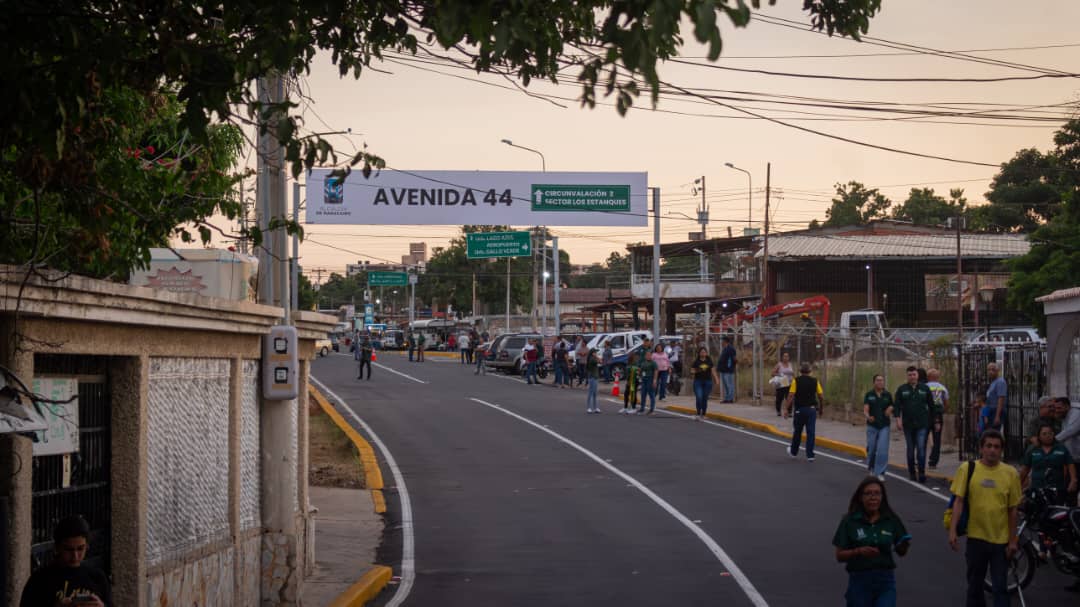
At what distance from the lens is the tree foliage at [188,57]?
17.3 ft

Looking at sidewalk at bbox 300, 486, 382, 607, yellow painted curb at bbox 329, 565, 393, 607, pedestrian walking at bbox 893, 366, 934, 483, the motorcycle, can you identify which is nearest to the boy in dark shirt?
yellow painted curb at bbox 329, 565, 393, 607

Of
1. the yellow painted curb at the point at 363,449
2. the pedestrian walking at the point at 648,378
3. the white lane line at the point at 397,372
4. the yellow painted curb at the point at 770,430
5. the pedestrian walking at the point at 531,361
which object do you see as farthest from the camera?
the white lane line at the point at 397,372

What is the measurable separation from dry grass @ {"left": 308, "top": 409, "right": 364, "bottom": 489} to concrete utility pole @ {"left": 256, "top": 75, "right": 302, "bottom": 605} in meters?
8.37

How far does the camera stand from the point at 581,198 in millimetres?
42812

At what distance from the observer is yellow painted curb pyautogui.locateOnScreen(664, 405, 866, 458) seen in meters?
23.8

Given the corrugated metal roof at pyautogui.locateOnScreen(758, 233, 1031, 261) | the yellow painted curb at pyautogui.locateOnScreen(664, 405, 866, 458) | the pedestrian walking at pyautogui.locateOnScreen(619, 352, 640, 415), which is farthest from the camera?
the corrugated metal roof at pyautogui.locateOnScreen(758, 233, 1031, 261)

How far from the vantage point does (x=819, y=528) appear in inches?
596

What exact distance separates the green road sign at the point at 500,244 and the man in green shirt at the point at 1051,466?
42.0 meters

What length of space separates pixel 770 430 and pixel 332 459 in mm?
10461

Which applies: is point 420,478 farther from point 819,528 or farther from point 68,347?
point 68,347

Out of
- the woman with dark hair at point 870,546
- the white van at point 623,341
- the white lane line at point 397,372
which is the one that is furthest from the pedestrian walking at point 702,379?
the woman with dark hair at point 870,546

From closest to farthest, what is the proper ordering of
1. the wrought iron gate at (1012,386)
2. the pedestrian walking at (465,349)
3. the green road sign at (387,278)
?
the wrought iron gate at (1012,386)
the pedestrian walking at (465,349)
the green road sign at (387,278)

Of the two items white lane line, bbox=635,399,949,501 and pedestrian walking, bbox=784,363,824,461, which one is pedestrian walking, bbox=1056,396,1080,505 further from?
pedestrian walking, bbox=784,363,824,461

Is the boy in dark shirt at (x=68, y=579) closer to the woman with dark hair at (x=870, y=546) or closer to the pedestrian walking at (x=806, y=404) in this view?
the woman with dark hair at (x=870, y=546)
